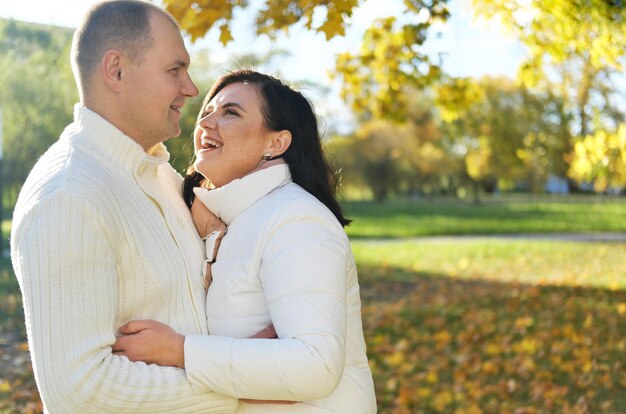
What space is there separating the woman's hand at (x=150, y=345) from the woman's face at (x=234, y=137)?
0.66 meters

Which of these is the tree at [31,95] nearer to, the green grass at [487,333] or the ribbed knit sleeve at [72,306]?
the green grass at [487,333]

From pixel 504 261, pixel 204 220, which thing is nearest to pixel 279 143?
pixel 204 220

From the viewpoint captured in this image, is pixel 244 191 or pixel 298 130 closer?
pixel 244 191

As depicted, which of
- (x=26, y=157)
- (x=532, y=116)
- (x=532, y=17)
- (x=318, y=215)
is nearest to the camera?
(x=318, y=215)

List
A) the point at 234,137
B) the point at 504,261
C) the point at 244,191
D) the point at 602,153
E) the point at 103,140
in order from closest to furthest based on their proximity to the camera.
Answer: the point at 103,140, the point at 244,191, the point at 234,137, the point at 602,153, the point at 504,261

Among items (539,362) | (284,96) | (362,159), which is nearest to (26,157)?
(539,362)

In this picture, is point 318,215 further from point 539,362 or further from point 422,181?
point 422,181

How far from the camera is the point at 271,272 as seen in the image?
218 centimetres

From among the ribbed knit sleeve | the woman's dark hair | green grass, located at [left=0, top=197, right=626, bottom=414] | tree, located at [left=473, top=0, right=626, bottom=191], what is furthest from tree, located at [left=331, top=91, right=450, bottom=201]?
the ribbed knit sleeve

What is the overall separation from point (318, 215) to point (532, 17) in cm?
396

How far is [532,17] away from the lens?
5.60 metres

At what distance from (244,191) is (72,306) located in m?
0.71

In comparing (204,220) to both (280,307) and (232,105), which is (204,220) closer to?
(232,105)

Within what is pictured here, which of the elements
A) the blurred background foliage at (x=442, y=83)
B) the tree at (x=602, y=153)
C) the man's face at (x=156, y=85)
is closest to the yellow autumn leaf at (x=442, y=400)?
the blurred background foliage at (x=442, y=83)
